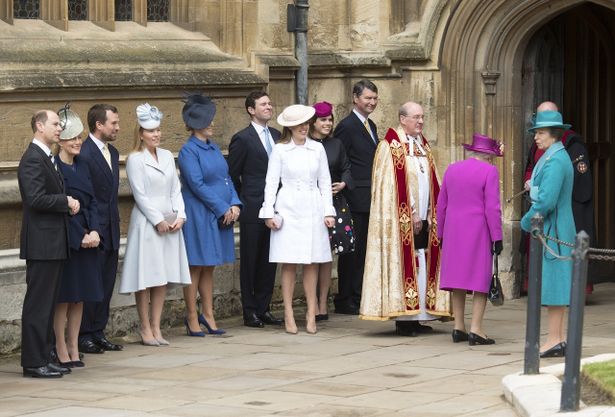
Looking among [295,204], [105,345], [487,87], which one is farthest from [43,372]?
[487,87]

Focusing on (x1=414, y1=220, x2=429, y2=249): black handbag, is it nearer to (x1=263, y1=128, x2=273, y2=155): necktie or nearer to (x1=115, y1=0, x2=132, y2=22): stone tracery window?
(x1=263, y1=128, x2=273, y2=155): necktie

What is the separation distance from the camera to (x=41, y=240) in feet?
34.7

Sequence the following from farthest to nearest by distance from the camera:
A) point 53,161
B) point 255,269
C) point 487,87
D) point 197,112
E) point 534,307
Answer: point 487,87 → point 255,269 → point 197,112 → point 53,161 → point 534,307

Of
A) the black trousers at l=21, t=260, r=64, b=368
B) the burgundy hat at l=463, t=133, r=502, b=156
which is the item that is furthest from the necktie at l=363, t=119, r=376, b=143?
the black trousers at l=21, t=260, r=64, b=368

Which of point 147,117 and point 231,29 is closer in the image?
point 147,117

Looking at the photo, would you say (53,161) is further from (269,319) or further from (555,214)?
(555,214)

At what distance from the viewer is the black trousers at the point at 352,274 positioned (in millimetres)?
14226

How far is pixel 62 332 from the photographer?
11094mm

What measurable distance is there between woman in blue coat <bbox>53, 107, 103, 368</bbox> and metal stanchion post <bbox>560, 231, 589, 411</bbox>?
12.6 feet

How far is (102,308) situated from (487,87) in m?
4.64

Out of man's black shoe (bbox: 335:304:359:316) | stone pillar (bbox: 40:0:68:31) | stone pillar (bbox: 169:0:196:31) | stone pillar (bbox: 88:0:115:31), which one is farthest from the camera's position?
stone pillar (bbox: 169:0:196:31)

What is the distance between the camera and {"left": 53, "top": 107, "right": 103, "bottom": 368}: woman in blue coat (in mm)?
11094

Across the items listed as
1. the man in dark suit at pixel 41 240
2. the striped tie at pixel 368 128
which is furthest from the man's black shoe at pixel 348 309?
the man in dark suit at pixel 41 240

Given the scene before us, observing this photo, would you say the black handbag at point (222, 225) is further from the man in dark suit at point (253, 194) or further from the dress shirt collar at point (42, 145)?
the dress shirt collar at point (42, 145)
